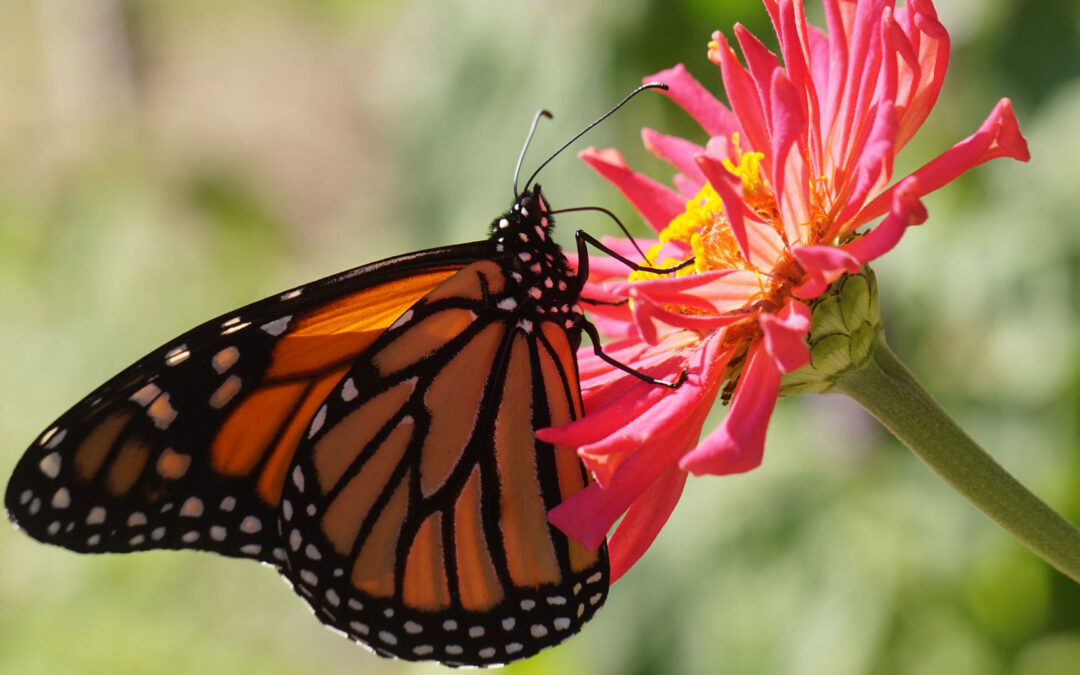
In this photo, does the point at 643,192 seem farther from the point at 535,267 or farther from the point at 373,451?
the point at 373,451

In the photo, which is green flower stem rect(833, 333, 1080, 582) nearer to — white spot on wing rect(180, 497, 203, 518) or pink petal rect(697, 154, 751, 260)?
pink petal rect(697, 154, 751, 260)

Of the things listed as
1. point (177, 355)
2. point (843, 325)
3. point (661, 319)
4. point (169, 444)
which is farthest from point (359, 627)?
point (843, 325)

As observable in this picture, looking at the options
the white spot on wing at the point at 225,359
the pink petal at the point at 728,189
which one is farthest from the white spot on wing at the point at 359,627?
the pink petal at the point at 728,189

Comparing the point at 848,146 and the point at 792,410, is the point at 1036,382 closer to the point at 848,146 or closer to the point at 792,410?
the point at 792,410

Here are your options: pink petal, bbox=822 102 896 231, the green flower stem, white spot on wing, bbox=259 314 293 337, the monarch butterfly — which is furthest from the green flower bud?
white spot on wing, bbox=259 314 293 337

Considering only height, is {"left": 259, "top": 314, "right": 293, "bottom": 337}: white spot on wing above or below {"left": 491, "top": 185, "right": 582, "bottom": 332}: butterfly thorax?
above

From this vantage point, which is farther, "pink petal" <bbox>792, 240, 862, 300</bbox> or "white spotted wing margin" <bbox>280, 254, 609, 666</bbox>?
"white spotted wing margin" <bbox>280, 254, 609, 666</bbox>
